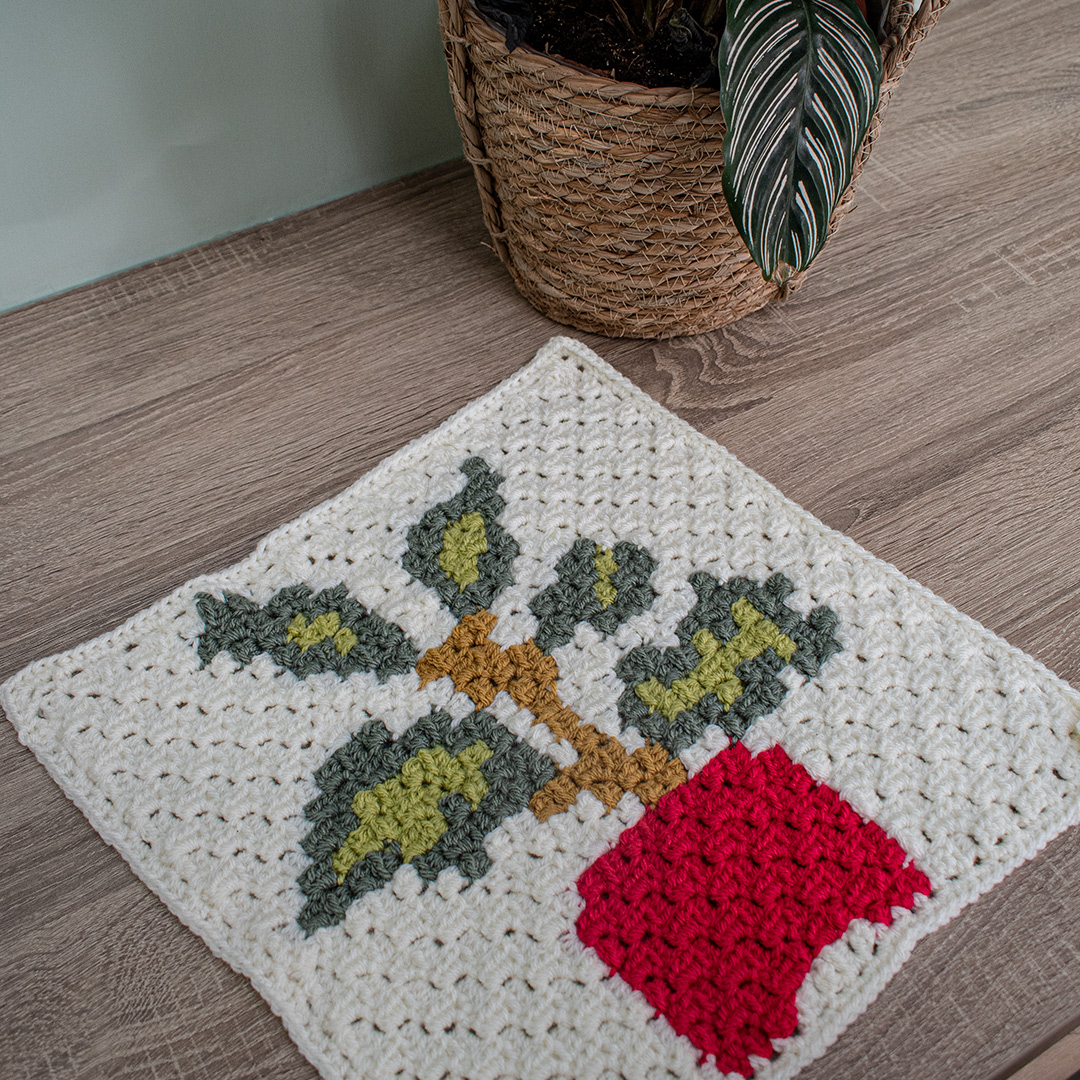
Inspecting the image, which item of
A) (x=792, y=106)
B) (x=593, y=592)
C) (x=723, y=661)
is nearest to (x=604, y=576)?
(x=593, y=592)

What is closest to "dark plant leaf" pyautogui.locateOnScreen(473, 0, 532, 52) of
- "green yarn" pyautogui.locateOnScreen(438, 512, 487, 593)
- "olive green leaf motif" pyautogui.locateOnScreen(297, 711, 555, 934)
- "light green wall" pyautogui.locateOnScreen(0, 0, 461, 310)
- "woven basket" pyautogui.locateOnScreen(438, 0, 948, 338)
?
"woven basket" pyautogui.locateOnScreen(438, 0, 948, 338)

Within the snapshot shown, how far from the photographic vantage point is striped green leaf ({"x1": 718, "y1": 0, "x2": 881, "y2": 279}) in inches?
28.4

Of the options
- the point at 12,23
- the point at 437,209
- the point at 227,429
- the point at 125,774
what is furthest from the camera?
the point at 437,209

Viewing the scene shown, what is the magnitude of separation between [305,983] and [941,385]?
3.00 ft

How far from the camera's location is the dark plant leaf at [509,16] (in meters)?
0.82

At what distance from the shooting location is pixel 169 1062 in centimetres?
71

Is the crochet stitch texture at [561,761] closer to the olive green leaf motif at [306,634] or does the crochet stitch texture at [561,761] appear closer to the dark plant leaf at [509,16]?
the olive green leaf motif at [306,634]

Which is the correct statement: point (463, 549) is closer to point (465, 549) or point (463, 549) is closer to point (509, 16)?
point (465, 549)

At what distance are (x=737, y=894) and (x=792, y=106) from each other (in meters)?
0.64

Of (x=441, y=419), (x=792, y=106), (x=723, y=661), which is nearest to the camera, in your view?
(x=792, y=106)

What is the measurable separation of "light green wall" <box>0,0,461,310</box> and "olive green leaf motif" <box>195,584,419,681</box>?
1.81 feet

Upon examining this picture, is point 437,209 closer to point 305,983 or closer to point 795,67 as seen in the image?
point 795,67

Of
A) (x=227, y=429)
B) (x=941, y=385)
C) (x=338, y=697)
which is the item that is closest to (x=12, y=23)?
(x=227, y=429)

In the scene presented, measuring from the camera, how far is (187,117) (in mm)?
1092
